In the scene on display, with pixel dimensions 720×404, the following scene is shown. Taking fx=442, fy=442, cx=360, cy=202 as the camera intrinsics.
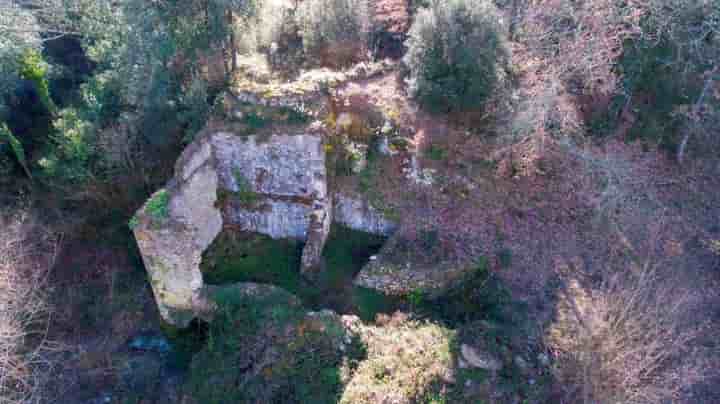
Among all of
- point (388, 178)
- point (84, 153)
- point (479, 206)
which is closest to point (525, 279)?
point (479, 206)

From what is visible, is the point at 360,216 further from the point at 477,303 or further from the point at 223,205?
the point at 477,303

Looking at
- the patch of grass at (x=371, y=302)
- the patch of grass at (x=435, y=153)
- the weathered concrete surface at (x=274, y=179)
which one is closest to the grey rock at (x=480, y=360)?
the patch of grass at (x=371, y=302)

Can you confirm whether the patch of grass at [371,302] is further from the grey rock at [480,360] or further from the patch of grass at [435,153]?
the patch of grass at [435,153]

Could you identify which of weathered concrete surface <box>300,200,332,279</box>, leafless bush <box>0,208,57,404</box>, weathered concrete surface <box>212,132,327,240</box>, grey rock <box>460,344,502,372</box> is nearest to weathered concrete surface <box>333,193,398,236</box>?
weathered concrete surface <box>300,200,332,279</box>

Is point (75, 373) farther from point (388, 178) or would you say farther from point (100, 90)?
point (388, 178)

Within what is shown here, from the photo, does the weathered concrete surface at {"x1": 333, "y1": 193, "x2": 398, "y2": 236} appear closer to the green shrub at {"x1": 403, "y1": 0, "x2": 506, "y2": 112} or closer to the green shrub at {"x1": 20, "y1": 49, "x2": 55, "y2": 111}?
the green shrub at {"x1": 403, "y1": 0, "x2": 506, "y2": 112}

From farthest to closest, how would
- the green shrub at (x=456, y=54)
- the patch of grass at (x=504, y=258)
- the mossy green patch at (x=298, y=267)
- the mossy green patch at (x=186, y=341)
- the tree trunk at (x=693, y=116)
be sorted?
the tree trunk at (x=693, y=116)
the green shrub at (x=456, y=54)
the patch of grass at (x=504, y=258)
the mossy green patch at (x=298, y=267)
the mossy green patch at (x=186, y=341)
